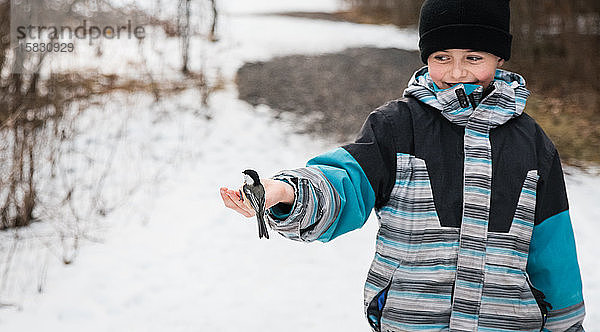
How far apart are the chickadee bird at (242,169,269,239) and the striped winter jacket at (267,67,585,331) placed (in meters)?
0.38

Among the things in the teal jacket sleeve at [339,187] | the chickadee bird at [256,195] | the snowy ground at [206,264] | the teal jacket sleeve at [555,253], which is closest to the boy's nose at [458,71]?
the teal jacket sleeve at [339,187]

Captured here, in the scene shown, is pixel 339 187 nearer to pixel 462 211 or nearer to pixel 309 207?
pixel 309 207

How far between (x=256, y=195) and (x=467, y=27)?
0.79 m

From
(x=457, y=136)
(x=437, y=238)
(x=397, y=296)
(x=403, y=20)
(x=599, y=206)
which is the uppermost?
(x=403, y=20)

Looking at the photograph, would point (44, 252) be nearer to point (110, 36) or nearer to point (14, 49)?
point (14, 49)

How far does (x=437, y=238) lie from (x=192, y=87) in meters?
6.19

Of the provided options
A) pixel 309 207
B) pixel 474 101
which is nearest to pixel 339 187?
pixel 309 207

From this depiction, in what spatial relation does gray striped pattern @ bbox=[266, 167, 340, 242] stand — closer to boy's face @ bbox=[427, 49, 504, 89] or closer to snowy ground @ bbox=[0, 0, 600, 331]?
boy's face @ bbox=[427, 49, 504, 89]

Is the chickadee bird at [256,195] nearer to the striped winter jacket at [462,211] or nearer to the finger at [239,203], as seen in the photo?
the finger at [239,203]

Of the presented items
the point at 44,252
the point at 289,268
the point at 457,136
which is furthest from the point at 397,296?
the point at 44,252

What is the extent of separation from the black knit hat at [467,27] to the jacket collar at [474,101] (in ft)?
0.33

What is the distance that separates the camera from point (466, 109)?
149cm

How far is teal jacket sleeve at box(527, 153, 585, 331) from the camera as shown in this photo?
153 cm

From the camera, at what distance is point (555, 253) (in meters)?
1.54
